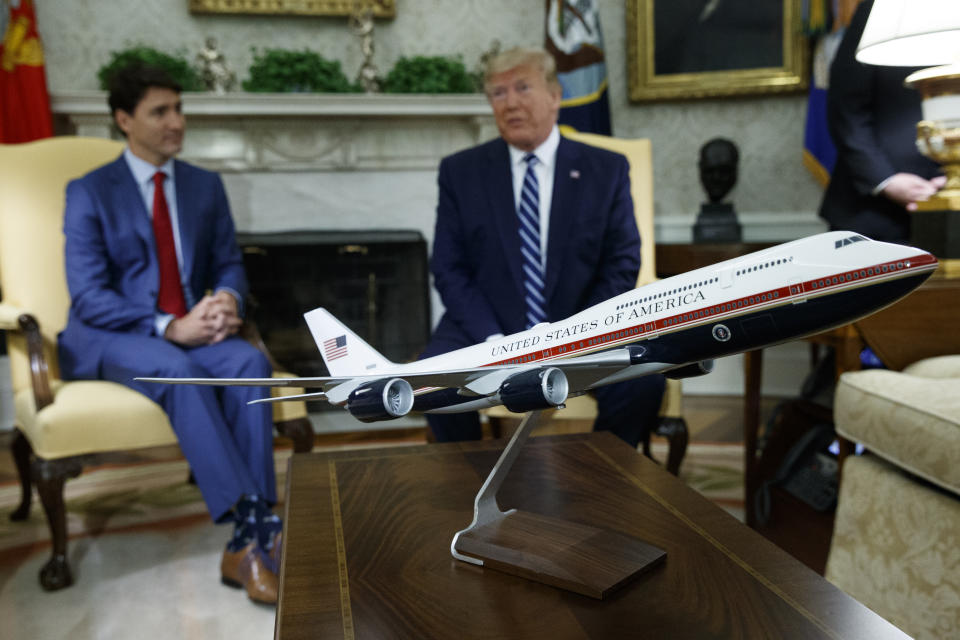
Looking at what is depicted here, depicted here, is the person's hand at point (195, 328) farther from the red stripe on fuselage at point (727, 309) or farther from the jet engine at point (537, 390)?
the jet engine at point (537, 390)

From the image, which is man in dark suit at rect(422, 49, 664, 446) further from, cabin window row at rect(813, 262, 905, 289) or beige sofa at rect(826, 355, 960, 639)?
cabin window row at rect(813, 262, 905, 289)

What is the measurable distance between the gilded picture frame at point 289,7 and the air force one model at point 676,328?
3502mm

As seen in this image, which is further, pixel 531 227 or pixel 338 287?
pixel 338 287

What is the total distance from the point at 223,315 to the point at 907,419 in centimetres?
196

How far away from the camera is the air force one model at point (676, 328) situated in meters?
0.92

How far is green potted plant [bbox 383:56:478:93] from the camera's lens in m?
4.01

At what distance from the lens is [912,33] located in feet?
6.04

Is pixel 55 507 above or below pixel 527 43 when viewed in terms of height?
below

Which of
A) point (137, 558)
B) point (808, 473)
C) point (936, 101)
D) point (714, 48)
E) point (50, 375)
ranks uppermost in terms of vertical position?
point (714, 48)

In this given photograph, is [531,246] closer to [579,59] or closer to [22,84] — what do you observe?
[579,59]

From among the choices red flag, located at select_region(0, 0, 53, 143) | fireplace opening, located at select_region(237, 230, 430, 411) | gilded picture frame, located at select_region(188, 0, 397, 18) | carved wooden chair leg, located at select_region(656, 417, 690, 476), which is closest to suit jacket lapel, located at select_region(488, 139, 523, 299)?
carved wooden chair leg, located at select_region(656, 417, 690, 476)

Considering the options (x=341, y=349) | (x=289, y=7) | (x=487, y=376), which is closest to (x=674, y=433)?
(x=341, y=349)

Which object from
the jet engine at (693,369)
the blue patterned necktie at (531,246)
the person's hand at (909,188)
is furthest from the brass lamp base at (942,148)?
the jet engine at (693,369)

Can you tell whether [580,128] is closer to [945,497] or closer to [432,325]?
[432,325]
